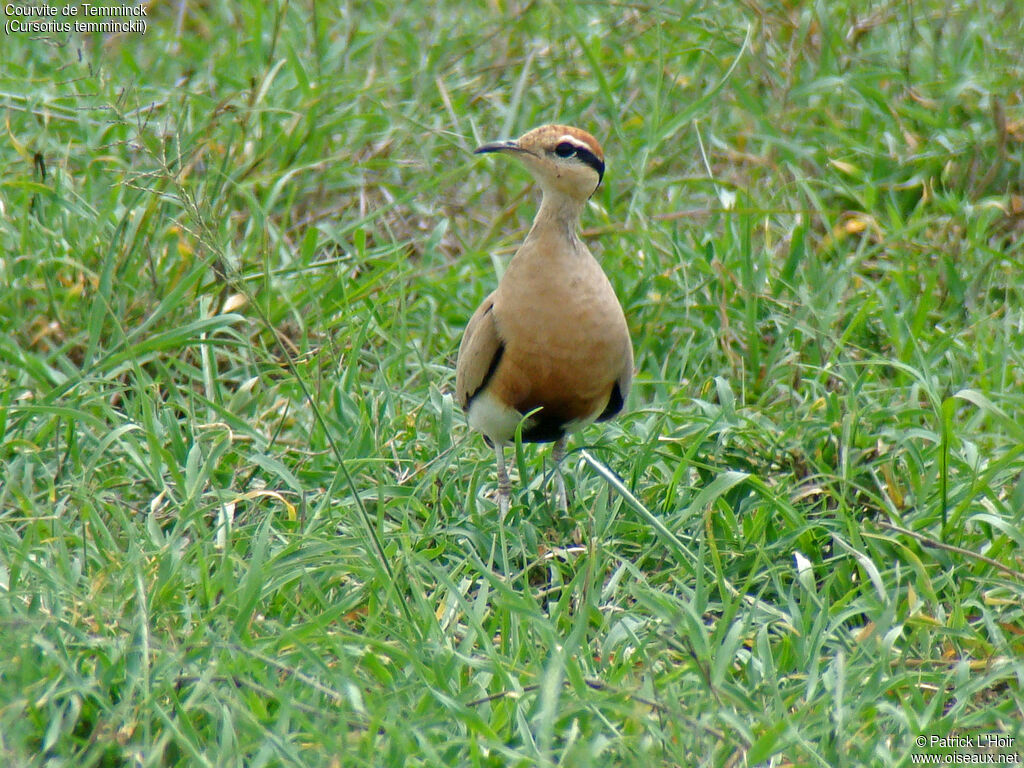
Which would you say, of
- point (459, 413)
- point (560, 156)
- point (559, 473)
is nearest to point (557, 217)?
point (560, 156)

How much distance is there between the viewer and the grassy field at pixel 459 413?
10.4 ft

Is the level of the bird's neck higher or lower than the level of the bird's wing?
higher

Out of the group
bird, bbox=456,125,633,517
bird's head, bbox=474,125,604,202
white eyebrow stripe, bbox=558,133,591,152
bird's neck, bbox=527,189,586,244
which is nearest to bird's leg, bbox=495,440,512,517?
bird, bbox=456,125,633,517

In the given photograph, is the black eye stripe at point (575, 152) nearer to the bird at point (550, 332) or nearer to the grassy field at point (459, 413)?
the bird at point (550, 332)

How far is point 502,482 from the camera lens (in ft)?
15.0

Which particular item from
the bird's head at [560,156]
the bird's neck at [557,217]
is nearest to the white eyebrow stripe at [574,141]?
the bird's head at [560,156]

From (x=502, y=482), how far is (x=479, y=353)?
50 cm

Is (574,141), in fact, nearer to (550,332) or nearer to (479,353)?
(550,332)

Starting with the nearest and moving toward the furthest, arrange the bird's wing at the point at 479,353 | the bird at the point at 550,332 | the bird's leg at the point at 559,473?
Result: 1. the bird at the point at 550,332
2. the bird's wing at the point at 479,353
3. the bird's leg at the point at 559,473

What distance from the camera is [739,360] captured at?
5.36 m

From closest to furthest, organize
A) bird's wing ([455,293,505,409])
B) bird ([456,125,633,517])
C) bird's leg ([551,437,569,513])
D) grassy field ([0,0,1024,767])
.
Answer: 1. grassy field ([0,0,1024,767])
2. bird ([456,125,633,517])
3. bird's wing ([455,293,505,409])
4. bird's leg ([551,437,569,513])

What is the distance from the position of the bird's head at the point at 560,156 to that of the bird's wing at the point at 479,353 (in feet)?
1.54

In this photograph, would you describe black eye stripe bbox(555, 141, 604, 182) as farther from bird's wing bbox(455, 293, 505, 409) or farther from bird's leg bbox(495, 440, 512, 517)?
bird's leg bbox(495, 440, 512, 517)

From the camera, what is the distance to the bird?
4.21m
